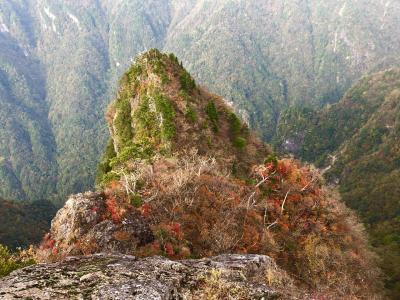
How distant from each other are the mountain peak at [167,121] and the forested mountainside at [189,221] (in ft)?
0.89

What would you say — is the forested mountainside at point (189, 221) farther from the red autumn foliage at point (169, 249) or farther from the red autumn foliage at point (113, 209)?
→ the red autumn foliage at point (169, 249)

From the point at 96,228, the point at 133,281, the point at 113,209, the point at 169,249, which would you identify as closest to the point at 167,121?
the point at 113,209

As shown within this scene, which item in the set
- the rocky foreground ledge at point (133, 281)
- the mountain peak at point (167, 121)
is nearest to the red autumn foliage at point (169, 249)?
the rocky foreground ledge at point (133, 281)

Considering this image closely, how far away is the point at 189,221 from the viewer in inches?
1598

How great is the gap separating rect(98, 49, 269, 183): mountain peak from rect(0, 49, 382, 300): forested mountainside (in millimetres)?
271

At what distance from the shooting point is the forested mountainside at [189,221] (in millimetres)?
21516

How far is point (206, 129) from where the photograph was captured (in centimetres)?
7494

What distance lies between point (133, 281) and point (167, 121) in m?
50.8

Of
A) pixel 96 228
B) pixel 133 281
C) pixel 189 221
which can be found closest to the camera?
pixel 133 281

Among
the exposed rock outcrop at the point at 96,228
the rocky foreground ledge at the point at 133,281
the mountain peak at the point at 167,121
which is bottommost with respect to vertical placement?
the rocky foreground ledge at the point at 133,281

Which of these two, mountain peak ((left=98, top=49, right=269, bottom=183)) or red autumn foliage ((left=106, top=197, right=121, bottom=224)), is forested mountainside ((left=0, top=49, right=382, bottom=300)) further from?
mountain peak ((left=98, top=49, right=269, bottom=183))

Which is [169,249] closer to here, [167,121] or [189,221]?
[189,221]

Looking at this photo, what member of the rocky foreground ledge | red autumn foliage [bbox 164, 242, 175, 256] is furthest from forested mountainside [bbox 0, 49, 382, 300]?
red autumn foliage [bbox 164, 242, 175, 256]

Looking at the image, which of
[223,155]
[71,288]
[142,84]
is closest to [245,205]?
[223,155]
